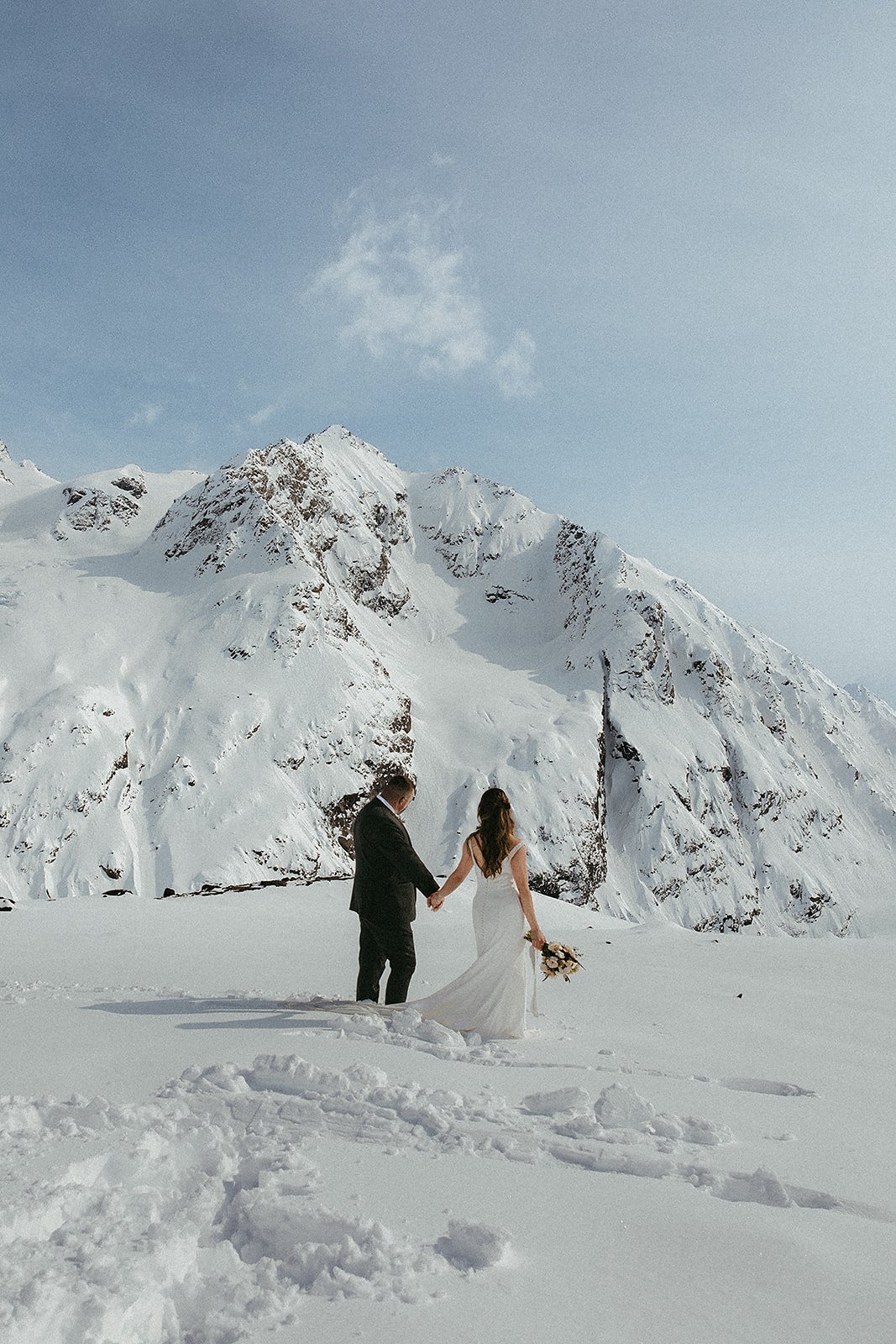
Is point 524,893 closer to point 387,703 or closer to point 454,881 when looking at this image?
point 454,881

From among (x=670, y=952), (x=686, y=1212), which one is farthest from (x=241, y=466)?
(x=686, y=1212)

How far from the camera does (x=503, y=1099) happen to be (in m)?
3.86

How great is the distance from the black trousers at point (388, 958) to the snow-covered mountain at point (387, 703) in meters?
54.7

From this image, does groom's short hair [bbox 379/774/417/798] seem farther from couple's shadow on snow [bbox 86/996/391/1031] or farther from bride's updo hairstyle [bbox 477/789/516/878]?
couple's shadow on snow [bbox 86/996/391/1031]

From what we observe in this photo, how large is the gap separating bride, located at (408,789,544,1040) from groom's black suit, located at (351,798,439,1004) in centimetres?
26

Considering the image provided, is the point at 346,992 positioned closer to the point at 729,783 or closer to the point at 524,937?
the point at 524,937

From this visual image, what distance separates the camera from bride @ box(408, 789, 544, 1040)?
18.4 ft

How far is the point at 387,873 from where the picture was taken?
6461 millimetres

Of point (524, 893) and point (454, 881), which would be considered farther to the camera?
point (454, 881)

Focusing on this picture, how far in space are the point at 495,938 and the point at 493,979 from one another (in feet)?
1.14

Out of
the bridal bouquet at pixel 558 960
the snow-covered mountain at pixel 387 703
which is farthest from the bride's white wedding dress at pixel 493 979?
the snow-covered mountain at pixel 387 703

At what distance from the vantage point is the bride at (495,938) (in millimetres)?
5598

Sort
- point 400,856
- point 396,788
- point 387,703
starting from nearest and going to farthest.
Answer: point 400,856, point 396,788, point 387,703

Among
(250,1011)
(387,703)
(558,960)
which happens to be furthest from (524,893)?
(387,703)
